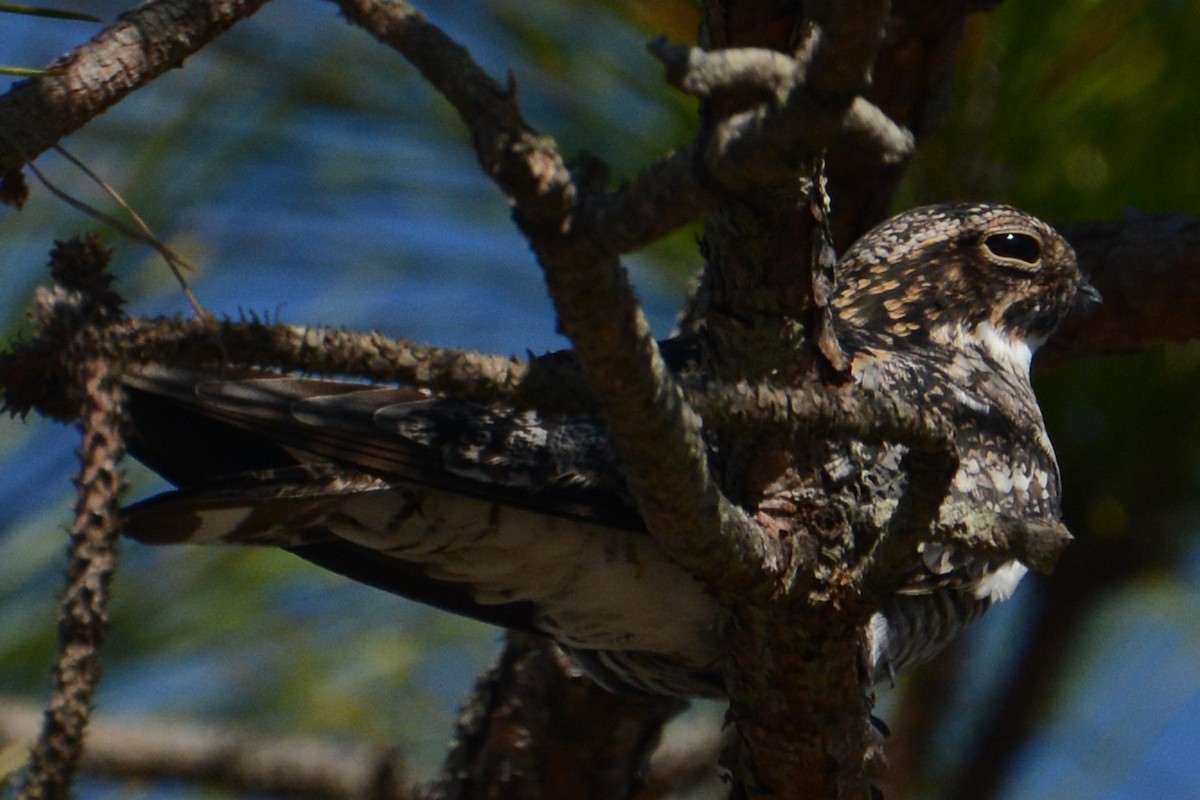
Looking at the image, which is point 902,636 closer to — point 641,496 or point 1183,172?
point 641,496

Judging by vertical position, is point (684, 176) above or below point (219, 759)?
above

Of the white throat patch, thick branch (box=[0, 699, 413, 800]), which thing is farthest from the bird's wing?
the white throat patch

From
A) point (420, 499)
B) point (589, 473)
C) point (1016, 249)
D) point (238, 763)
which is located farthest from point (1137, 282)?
point (238, 763)

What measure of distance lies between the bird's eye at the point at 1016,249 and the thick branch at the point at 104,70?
5.61 feet

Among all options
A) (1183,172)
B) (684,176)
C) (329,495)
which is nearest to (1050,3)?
(1183,172)

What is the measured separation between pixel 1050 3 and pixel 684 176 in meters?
2.05

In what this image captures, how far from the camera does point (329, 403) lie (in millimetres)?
1652

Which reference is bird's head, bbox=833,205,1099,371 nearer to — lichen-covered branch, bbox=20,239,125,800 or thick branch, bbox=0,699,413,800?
thick branch, bbox=0,699,413,800

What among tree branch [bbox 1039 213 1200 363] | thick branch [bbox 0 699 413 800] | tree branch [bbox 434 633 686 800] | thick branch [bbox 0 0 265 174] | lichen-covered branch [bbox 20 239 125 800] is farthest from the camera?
thick branch [bbox 0 699 413 800]

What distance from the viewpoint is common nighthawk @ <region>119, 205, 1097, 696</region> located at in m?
1.68

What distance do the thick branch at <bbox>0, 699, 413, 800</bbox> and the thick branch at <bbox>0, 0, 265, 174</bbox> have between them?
173 centimetres

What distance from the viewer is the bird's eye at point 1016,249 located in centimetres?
268

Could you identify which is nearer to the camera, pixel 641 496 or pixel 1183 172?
pixel 641 496

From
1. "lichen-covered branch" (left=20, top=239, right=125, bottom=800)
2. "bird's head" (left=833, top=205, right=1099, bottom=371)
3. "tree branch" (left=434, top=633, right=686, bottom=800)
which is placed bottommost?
"tree branch" (left=434, top=633, right=686, bottom=800)
